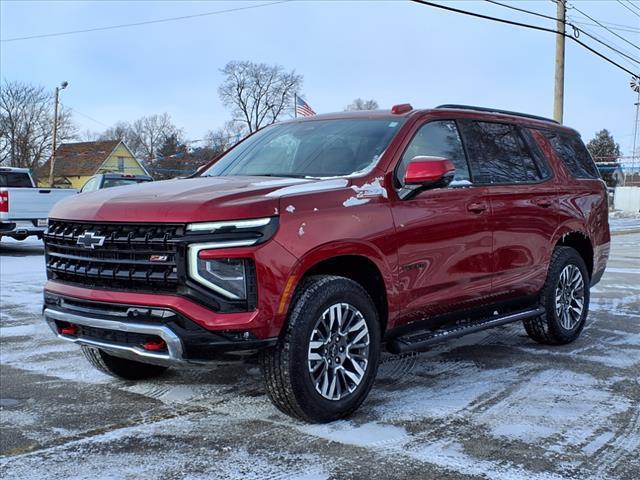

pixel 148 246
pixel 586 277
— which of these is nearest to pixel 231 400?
pixel 148 246

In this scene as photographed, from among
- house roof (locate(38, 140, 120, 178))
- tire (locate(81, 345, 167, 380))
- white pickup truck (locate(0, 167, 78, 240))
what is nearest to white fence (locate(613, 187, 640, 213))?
white pickup truck (locate(0, 167, 78, 240))

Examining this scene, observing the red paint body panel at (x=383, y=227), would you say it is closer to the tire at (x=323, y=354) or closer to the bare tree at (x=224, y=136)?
the tire at (x=323, y=354)

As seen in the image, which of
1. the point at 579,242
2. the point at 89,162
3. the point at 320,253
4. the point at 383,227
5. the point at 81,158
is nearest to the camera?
the point at 320,253

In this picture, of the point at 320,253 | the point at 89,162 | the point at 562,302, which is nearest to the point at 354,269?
the point at 320,253

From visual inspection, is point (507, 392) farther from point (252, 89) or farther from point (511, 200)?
point (252, 89)

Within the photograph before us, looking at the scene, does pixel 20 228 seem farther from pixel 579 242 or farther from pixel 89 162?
pixel 89 162

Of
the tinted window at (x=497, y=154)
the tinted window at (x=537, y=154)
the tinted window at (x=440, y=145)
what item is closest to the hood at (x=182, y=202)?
the tinted window at (x=440, y=145)

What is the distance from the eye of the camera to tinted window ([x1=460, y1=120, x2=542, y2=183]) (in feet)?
17.4

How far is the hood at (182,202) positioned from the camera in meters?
3.66

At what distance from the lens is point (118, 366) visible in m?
4.96

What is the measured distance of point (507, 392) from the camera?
15.4 ft

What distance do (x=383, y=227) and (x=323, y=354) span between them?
0.89 m

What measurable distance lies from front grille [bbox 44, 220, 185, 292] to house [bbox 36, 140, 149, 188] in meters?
65.6

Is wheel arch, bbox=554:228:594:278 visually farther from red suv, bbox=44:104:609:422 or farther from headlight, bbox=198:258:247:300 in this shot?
headlight, bbox=198:258:247:300
